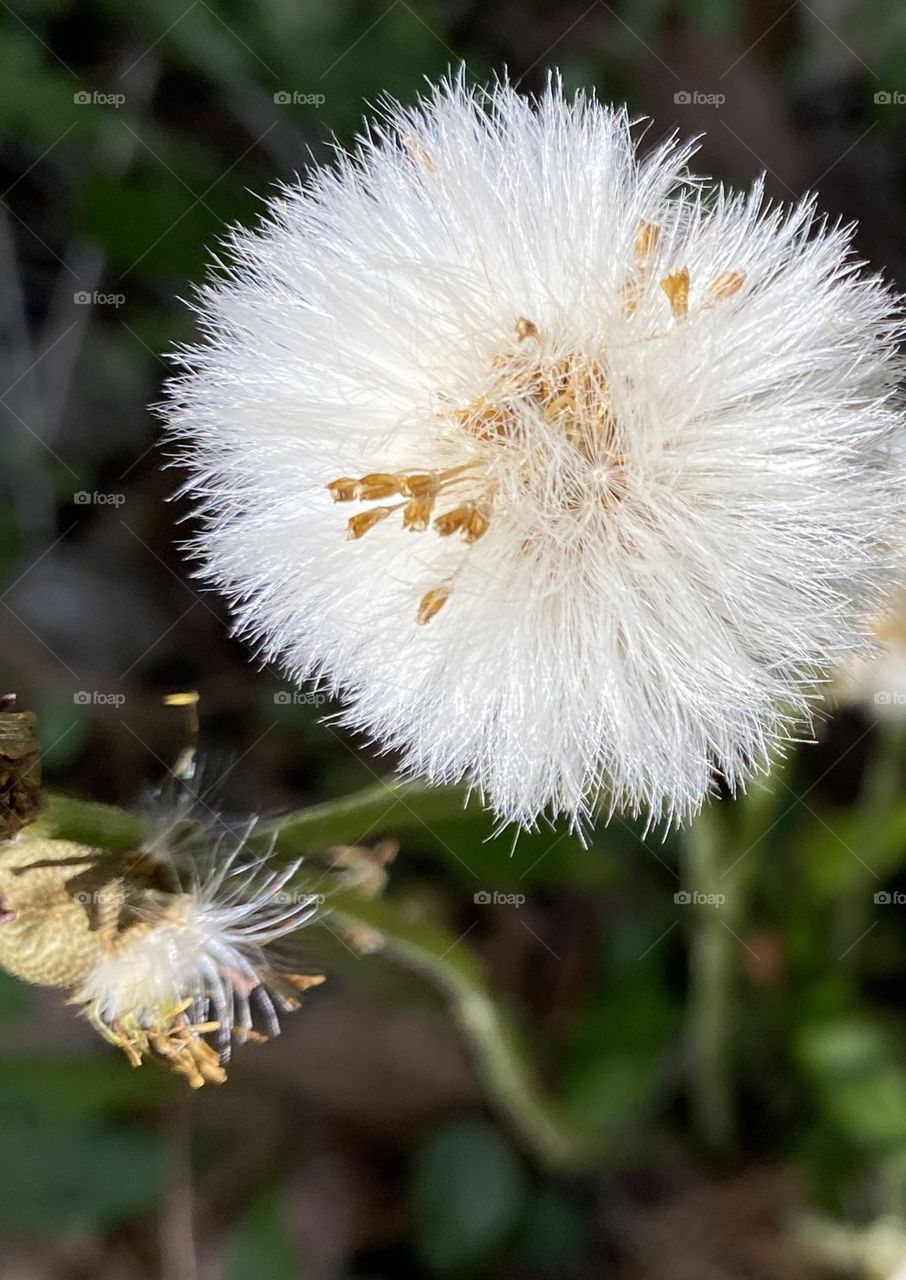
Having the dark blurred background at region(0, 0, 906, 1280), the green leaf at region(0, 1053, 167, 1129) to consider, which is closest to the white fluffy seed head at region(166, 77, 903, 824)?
the dark blurred background at region(0, 0, 906, 1280)

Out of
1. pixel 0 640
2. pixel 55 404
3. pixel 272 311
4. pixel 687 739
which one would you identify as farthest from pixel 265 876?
pixel 55 404

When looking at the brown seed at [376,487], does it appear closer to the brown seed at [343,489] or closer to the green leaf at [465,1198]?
the brown seed at [343,489]

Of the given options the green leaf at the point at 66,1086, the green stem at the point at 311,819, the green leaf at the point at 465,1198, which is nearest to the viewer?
the green stem at the point at 311,819

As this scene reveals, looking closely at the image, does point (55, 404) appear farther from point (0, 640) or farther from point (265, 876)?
point (265, 876)

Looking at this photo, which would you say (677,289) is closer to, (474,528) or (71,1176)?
(474,528)

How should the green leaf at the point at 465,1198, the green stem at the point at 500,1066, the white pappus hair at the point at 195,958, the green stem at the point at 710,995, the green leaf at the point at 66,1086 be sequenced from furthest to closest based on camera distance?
the green leaf at the point at 465,1198, the green leaf at the point at 66,1086, the green stem at the point at 710,995, the green stem at the point at 500,1066, the white pappus hair at the point at 195,958

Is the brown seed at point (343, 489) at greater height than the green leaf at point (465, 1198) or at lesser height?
greater

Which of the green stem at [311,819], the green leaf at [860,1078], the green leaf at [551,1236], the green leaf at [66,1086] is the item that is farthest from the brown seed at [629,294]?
the green leaf at [551,1236]
